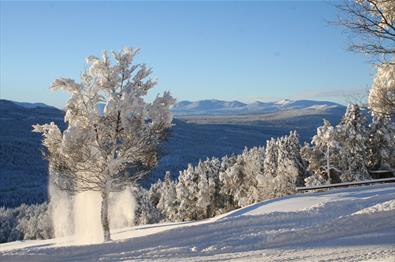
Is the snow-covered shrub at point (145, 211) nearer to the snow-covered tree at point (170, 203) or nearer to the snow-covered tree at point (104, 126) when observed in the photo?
the snow-covered tree at point (170, 203)

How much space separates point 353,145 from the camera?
1554 inches

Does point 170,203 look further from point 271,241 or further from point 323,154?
point 271,241

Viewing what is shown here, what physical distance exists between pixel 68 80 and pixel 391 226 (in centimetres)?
1252

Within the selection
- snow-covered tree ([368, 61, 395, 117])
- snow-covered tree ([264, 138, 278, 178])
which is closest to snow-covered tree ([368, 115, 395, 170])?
snow-covered tree ([264, 138, 278, 178])

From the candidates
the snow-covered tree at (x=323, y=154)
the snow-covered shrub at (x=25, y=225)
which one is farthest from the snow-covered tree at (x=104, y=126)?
the snow-covered shrub at (x=25, y=225)

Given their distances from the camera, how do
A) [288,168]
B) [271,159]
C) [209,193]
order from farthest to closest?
[209,193], [271,159], [288,168]

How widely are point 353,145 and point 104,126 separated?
25840mm

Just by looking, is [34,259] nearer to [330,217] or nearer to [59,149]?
[59,149]

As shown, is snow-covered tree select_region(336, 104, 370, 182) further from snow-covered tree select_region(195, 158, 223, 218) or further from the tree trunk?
the tree trunk

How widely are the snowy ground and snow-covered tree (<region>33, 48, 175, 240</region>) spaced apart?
5160 millimetres

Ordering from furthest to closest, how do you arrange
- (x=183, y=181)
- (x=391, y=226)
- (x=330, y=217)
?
(x=183, y=181) < (x=330, y=217) < (x=391, y=226)

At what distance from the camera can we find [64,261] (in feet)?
42.2

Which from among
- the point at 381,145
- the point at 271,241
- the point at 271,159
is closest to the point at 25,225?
the point at 271,159

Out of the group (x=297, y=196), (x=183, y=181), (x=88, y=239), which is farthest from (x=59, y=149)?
(x=183, y=181)
